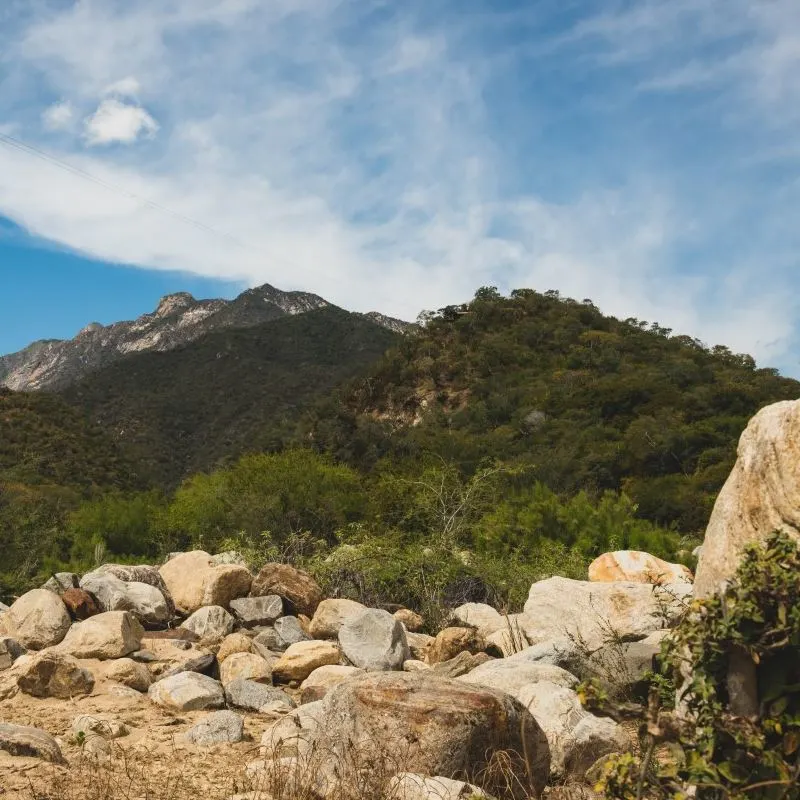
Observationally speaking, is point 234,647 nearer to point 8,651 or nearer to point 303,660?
point 303,660

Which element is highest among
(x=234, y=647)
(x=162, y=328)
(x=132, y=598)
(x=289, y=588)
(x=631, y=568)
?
(x=162, y=328)

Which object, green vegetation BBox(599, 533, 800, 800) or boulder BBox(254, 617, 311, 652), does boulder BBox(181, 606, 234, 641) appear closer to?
boulder BBox(254, 617, 311, 652)

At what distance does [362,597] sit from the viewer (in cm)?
1155

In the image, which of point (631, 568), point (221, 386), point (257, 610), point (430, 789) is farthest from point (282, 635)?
point (221, 386)

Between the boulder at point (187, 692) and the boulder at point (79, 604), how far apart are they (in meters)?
2.93

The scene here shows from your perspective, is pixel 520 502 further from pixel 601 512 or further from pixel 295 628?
pixel 295 628

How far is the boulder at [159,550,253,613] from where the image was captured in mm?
10609

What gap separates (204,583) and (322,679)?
3926mm

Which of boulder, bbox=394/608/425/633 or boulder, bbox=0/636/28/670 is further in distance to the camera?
boulder, bbox=394/608/425/633

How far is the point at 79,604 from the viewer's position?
9742 mm

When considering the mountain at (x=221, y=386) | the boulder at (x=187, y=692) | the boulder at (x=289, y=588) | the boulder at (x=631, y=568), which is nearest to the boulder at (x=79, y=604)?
the boulder at (x=289, y=588)

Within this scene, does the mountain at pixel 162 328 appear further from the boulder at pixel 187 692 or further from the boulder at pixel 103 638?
the boulder at pixel 187 692

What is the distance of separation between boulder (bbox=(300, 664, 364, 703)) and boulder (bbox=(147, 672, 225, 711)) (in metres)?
0.74

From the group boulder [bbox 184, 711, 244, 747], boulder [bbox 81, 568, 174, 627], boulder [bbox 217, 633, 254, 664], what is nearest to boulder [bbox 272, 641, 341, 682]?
boulder [bbox 217, 633, 254, 664]
